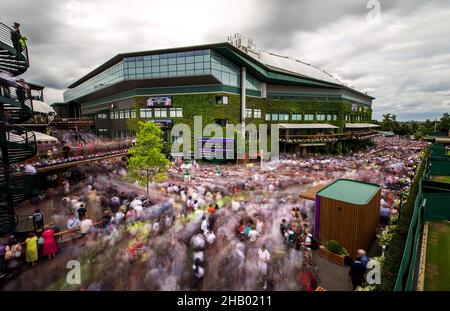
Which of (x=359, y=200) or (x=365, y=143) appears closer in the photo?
(x=359, y=200)

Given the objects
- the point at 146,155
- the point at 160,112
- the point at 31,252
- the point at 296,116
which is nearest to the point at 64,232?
the point at 31,252

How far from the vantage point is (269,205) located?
1484 cm

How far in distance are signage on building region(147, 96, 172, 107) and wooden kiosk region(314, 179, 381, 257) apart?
103 ft

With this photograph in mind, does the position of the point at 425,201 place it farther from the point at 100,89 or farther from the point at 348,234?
the point at 100,89

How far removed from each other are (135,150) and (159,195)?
14.3 feet

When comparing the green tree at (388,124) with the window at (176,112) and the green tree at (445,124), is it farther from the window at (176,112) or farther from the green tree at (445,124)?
the window at (176,112)

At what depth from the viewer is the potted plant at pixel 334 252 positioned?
9445 mm

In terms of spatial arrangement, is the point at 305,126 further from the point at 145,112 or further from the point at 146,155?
the point at 146,155

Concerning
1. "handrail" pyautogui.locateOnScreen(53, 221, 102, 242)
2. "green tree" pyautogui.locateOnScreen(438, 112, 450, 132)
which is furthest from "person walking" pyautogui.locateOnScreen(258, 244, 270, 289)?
"green tree" pyautogui.locateOnScreen(438, 112, 450, 132)

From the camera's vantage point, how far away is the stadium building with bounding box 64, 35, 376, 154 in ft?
116

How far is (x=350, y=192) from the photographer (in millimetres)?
11945

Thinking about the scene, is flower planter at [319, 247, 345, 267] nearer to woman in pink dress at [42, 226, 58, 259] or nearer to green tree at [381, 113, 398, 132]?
woman in pink dress at [42, 226, 58, 259]
